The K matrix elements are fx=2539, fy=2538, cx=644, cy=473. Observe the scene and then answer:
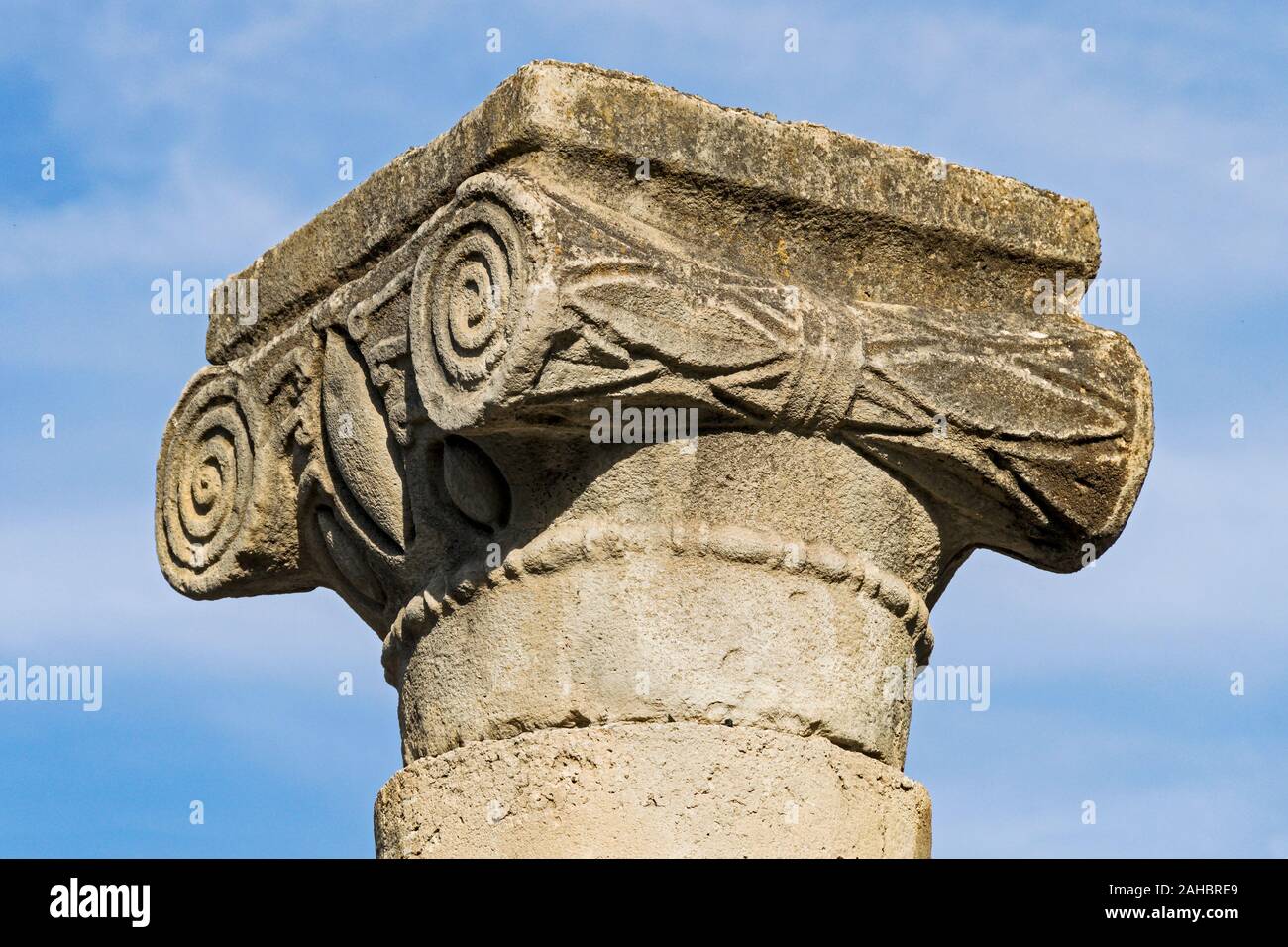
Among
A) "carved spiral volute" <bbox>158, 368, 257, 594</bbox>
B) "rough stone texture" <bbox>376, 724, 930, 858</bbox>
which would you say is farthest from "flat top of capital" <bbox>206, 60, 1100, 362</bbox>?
"rough stone texture" <bbox>376, 724, 930, 858</bbox>

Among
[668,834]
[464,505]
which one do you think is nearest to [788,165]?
[464,505]

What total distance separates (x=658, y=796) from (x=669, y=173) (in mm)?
1358

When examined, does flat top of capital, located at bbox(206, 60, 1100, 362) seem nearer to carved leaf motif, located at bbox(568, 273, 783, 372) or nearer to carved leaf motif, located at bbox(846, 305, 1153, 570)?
carved leaf motif, located at bbox(846, 305, 1153, 570)

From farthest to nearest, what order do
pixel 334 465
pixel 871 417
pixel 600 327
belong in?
pixel 334 465 < pixel 871 417 < pixel 600 327

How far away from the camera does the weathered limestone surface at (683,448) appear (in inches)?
211

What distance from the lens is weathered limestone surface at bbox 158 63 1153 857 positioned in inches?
211

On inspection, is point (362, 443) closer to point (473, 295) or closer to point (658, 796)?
point (473, 295)

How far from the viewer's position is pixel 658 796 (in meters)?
5.38

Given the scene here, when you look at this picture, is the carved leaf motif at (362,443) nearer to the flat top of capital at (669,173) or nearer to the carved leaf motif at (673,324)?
the flat top of capital at (669,173)

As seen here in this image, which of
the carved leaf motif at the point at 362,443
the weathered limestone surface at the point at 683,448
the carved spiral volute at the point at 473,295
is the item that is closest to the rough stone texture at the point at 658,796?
the weathered limestone surface at the point at 683,448

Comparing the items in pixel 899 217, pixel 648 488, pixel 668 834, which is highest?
pixel 899 217

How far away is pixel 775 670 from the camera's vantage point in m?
5.52

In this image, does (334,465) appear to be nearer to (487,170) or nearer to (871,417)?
(487,170)

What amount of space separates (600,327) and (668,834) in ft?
3.53
